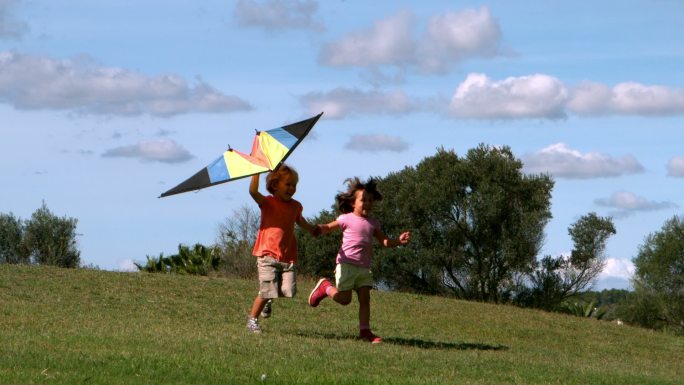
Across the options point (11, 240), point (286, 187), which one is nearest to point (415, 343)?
point (286, 187)

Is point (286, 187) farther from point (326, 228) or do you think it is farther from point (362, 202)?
point (362, 202)

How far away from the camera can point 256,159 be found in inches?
553

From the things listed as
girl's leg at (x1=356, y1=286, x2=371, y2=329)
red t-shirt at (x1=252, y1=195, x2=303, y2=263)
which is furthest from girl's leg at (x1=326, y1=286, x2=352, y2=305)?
red t-shirt at (x1=252, y1=195, x2=303, y2=263)

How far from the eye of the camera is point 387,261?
158ft

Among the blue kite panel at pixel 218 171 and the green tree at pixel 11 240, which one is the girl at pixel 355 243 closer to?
the blue kite panel at pixel 218 171

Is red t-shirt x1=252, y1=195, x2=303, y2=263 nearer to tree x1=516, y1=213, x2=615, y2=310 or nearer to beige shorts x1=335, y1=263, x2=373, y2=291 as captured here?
beige shorts x1=335, y1=263, x2=373, y2=291

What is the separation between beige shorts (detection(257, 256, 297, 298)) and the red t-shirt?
100 millimetres

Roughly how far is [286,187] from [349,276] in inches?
57.2

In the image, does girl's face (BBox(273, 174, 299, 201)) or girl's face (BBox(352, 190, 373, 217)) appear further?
girl's face (BBox(352, 190, 373, 217))

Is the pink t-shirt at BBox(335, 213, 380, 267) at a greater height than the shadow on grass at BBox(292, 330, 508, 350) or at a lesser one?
greater

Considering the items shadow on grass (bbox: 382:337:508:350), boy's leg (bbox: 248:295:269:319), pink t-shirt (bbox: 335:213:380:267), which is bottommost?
shadow on grass (bbox: 382:337:508:350)

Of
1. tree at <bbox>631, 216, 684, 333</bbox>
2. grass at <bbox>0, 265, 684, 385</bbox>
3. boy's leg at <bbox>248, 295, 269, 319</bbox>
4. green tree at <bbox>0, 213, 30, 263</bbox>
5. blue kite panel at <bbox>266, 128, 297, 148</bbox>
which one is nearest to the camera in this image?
grass at <bbox>0, 265, 684, 385</bbox>

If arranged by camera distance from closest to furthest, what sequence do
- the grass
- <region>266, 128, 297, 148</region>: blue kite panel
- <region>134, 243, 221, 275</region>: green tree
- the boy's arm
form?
the grass → the boy's arm → <region>266, 128, 297, 148</region>: blue kite panel → <region>134, 243, 221, 275</region>: green tree

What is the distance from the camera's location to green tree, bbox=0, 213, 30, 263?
138ft
